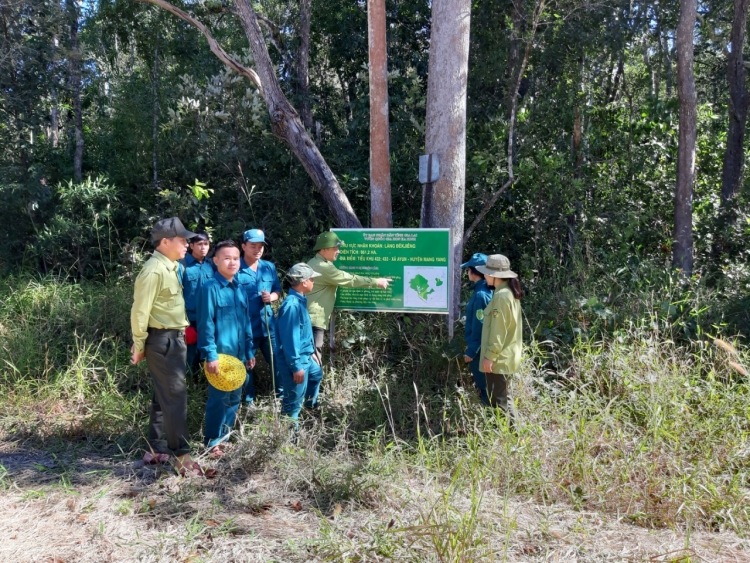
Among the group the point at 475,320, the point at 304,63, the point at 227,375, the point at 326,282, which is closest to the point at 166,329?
the point at 227,375

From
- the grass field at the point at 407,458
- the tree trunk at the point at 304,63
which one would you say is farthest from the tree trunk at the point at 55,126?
the grass field at the point at 407,458

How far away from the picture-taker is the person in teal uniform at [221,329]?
506 centimetres

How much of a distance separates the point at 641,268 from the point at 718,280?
3.35 ft

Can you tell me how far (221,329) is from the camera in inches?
204

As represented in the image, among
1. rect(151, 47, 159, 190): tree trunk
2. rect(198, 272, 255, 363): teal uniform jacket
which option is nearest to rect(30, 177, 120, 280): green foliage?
rect(151, 47, 159, 190): tree trunk

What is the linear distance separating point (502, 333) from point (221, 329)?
7.39ft

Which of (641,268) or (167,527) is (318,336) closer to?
(167,527)

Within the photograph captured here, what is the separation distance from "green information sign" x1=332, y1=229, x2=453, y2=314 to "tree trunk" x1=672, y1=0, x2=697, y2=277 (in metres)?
4.10

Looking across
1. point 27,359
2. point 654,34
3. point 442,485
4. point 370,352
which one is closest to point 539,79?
point 654,34

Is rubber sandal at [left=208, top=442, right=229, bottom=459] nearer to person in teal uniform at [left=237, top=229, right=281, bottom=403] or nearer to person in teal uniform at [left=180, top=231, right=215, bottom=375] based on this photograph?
person in teal uniform at [left=237, top=229, right=281, bottom=403]

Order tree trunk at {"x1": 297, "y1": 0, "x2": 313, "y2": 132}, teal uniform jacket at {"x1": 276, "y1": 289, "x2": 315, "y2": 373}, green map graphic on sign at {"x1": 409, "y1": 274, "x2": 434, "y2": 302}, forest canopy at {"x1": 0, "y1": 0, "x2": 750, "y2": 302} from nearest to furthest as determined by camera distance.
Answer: teal uniform jacket at {"x1": 276, "y1": 289, "x2": 315, "y2": 373}
green map graphic on sign at {"x1": 409, "y1": 274, "x2": 434, "y2": 302}
forest canopy at {"x1": 0, "y1": 0, "x2": 750, "y2": 302}
tree trunk at {"x1": 297, "y1": 0, "x2": 313, "y2": 132}

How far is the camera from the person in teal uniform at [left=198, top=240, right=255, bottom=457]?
16.6 ft

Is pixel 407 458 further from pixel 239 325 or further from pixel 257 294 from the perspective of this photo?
pixel 257 294

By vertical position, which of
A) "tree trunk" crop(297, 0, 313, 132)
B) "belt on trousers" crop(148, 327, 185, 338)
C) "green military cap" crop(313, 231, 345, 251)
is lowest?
"belt on trousers" crop(148, 327, 185, 338)
